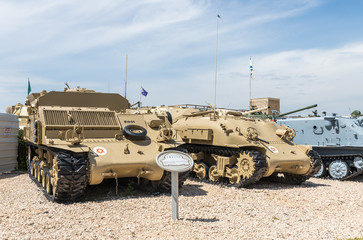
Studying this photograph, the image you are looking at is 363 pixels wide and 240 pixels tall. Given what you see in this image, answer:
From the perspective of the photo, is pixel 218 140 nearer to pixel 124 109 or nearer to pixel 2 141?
pixel 124 109

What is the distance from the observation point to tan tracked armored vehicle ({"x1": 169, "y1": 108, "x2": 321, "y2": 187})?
11.1m

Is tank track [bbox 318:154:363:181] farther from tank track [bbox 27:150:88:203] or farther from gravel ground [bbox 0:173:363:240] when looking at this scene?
tank track [bbox 27:150:88:203]

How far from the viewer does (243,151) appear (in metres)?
11.3

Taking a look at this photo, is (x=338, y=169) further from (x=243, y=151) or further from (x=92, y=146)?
(x=92, y=146)

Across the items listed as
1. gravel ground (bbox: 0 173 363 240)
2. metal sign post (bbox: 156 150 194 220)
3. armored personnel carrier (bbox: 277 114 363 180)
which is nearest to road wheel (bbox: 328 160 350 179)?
armored personnel carrier (bbox: 277 114 363 180)

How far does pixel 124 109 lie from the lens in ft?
39.8

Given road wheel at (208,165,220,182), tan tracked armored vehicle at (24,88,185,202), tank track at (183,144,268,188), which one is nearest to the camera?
tan tracked armored vehicle at (24,88,185,202)

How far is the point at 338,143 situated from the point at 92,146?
10.2 metres

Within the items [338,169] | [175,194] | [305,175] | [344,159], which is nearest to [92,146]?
[175,194]

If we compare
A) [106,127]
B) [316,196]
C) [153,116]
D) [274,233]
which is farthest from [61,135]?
[316,196]

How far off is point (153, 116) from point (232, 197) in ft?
10.2

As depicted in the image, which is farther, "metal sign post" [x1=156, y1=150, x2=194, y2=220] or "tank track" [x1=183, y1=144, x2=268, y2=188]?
"tank track" [x1=183, y1=144, x2=268, y2=188]

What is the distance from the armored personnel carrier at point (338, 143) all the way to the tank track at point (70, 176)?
409 inches

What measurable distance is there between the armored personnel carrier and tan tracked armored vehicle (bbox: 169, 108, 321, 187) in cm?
298
